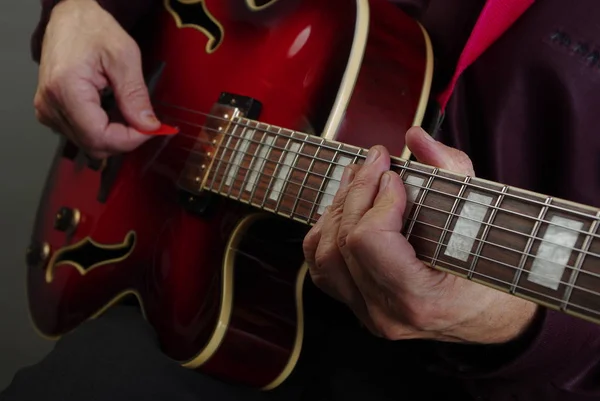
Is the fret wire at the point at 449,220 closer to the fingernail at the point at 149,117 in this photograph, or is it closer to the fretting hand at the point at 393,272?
the fretting hand at the point at 393,272

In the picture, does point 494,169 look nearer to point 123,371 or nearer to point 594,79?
point 594,79

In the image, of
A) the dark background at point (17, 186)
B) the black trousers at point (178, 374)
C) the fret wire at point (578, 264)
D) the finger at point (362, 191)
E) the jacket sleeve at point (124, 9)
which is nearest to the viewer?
the fret wire at point (578, 264)

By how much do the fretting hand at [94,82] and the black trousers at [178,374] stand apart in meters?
0.28

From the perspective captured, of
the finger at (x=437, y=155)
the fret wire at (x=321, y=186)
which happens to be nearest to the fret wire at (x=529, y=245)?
the finger at (x=437, y=155)

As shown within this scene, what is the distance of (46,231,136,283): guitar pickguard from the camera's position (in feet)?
2.86

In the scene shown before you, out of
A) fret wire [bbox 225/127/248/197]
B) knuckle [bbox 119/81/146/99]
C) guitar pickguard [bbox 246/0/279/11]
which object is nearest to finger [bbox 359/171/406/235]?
fret wire [bbox 225/127/248/197]

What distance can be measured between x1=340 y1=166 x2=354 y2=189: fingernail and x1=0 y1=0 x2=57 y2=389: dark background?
129cm

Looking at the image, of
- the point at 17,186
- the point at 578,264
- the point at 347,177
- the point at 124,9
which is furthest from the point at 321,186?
the point at 17,186

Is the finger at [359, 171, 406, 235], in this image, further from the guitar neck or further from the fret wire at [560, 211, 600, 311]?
the fret wire at [560, 211, 600, 311]

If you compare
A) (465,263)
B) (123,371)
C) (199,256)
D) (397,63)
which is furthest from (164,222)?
(465,263)

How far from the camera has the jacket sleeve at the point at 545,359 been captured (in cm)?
55

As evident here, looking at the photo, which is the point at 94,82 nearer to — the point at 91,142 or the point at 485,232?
the point at 91,142

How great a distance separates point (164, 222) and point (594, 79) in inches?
22.5

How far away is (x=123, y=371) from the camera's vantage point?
77 centimetres
